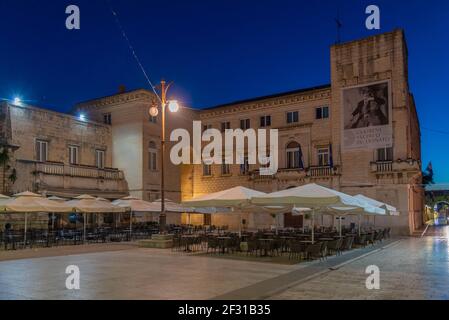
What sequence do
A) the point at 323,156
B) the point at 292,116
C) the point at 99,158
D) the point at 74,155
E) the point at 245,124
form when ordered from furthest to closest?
1. the point at 245,124
2. the point at 292,116
3. the point at 323,156
4. the point at 99,158
5. the point at 74,155

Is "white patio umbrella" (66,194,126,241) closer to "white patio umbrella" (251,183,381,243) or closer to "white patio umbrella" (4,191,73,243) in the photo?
"white patio umbrella" (4,191,73,243)

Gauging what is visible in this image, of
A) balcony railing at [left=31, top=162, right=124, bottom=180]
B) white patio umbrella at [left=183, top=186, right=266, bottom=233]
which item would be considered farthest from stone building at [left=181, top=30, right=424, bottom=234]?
white patio umbrella at [left=183, top=186, right=266, bottom=233]

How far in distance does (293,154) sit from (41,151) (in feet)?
68.4

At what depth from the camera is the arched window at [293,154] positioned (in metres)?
40.3

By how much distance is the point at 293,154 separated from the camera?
40719 millimetres

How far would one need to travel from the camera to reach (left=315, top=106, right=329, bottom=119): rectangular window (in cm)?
3869

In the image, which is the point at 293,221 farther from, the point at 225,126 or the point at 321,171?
the point at 225,126

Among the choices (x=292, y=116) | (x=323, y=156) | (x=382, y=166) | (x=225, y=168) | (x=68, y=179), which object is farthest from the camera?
(x=225, y=168)

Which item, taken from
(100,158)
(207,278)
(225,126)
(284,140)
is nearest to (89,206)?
(207,278)

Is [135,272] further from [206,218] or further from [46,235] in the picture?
[206,218]

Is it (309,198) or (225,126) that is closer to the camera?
(309,198)

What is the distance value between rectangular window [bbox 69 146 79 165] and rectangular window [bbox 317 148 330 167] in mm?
→ 19922

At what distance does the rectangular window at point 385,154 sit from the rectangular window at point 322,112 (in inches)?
218

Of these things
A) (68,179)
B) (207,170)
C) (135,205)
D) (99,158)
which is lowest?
(135,205)
